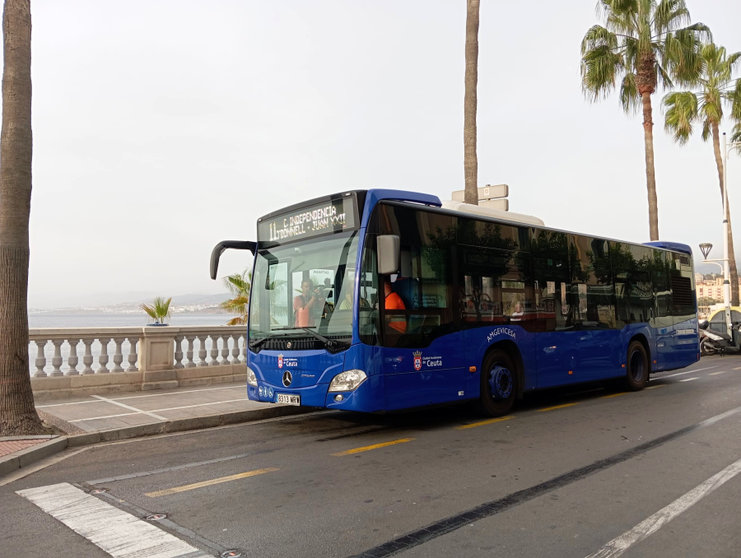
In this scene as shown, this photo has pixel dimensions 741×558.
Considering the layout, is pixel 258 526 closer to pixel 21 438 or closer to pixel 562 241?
pixel 21 438

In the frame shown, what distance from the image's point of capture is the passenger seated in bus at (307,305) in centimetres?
800

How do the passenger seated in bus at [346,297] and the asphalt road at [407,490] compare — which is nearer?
the asphalt road at [407,490]

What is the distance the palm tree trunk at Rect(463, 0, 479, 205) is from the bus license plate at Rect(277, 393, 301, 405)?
28.8 feet

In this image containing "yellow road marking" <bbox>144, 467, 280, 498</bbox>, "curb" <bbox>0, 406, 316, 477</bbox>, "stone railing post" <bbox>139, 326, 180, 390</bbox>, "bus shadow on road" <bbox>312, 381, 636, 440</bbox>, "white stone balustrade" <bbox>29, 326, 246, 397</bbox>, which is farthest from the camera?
"stone railing post" <bbox>139, 326, 180, 390</bbox>

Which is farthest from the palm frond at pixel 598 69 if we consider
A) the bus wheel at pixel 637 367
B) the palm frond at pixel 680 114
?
the bus wheel at pixel 637 367

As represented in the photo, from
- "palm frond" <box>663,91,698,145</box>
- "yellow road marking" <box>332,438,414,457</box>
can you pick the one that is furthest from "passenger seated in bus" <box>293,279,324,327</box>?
"palm frond" <box>663,91,698,145</box>

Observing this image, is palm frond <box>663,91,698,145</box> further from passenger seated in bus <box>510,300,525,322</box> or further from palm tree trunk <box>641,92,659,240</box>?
passenger seated in bus <box>510,300,525,322</box>

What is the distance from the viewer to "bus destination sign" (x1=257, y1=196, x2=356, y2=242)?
26.0 feet

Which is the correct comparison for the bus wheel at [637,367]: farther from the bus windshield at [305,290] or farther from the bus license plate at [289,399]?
the bus license plate at [289,399]

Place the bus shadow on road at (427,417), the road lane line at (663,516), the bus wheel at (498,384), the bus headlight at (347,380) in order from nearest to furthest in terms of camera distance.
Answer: the road lane line at (663,516) < the bus headlight at (347,380) < the bus shadow on road at (427,417) < the bus wheel at (498,384)

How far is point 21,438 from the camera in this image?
24.6ft

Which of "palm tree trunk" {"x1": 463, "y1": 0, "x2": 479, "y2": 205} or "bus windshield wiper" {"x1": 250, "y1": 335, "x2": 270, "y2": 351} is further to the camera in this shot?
"palm tree trunk" {"x1": 463, "y1": 0, "x2": 479, "y2": 205}

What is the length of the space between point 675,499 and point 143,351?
Answer: 33.5 feet

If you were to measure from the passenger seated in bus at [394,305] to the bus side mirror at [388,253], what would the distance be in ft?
1.42
